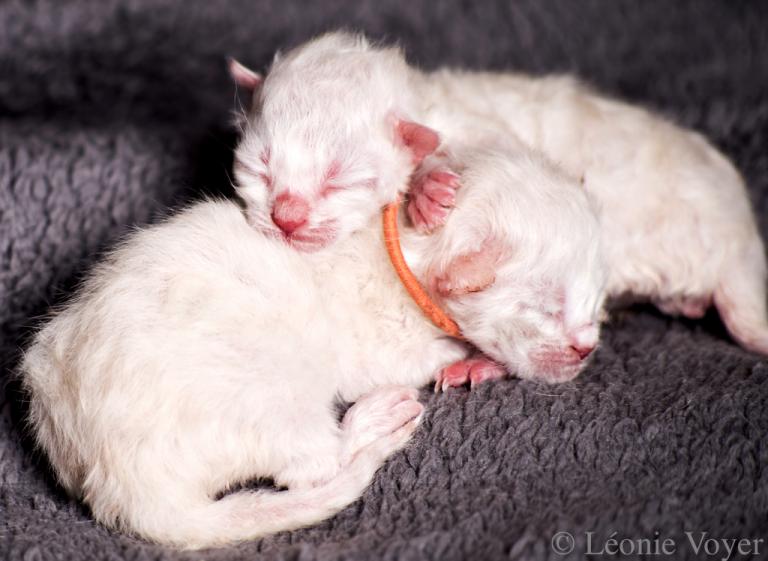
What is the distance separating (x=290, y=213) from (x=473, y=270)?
45cm

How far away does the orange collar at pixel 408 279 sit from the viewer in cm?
230

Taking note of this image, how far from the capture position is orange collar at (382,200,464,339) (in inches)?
90.6

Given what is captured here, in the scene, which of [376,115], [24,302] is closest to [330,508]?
[376,115]

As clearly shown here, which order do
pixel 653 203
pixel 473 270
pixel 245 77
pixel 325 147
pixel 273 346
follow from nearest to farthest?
pixel 273 346 < pixel 473 270 < pixel 325 147 < pixel 245 77 < pixel 653 203

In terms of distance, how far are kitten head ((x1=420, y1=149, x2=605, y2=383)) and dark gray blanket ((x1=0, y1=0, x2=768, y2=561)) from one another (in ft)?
0.40

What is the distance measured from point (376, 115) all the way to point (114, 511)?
3.73 ft

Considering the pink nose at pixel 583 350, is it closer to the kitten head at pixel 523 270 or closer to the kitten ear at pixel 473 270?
the kitten head at pixel 523 270

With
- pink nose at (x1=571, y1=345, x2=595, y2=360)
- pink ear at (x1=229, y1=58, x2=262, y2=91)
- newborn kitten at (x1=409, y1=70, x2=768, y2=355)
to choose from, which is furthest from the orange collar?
pink ear at (x1=229, y1=58, x2=262, y2=91)

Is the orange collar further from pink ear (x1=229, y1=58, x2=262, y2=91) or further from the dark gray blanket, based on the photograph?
pink ear (x1=229, y1=58, x2=262, y2=91)

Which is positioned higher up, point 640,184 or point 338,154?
point 338,154

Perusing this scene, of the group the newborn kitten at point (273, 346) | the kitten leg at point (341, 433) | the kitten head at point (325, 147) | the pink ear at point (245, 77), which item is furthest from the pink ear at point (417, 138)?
the kitten leg at point (341, 433)

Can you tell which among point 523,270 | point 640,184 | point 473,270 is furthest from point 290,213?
point 640,184

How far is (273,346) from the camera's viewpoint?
6.76ft

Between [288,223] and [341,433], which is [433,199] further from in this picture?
[341,433]
